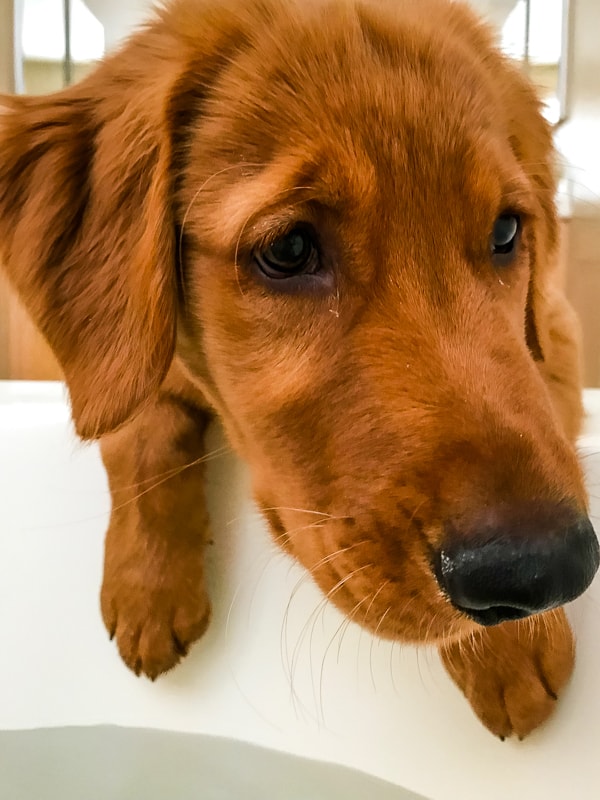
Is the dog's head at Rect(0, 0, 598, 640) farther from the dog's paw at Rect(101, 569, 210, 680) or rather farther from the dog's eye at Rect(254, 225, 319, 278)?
the dog's paw at Rect(101, 569, 210, 680)

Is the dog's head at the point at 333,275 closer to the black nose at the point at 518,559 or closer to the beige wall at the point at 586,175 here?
the black nose at the point at 518,559

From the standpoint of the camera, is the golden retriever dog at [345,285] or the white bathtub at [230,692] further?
the white bathtub at [230,692]

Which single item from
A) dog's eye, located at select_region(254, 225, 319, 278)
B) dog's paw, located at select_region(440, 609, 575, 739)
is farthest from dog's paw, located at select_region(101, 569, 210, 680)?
dog's eye, located at select_region(254, 225, 319, 278)

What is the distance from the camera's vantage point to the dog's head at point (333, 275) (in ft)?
2.62

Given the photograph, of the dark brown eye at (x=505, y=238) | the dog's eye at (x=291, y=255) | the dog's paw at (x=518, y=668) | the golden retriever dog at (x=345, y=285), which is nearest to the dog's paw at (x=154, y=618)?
the golden retriever dog at (x=345, y=285)

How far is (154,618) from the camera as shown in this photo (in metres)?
1.31

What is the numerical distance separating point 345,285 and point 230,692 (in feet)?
2.60

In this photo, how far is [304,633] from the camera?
1.35 meters

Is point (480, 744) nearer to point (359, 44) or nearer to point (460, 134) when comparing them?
point (460, 134)

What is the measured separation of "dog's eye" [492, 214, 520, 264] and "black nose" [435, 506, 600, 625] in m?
0.40

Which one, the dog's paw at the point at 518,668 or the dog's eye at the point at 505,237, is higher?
the dog's eye at the point at 505,237

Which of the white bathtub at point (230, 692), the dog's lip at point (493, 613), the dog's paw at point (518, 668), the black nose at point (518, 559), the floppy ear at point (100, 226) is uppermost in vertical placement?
the floppy ear at point (100, 226)

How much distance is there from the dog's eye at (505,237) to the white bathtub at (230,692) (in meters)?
0.35

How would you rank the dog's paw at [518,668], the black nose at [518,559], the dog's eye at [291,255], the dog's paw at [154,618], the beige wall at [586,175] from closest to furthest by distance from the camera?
the black nose at [518,559]
the dog's eye at [291,255]
the dog's paw at [518,668]
the dog's paw at [154,618]
the beige wall at [586,175]
